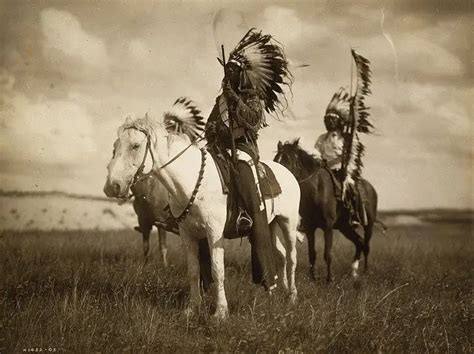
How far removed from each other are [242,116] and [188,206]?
1.17 meters

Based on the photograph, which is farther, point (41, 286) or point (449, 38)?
point (449, 38)

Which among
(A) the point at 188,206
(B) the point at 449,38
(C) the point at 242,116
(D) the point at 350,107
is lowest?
(A) the point at 188,206

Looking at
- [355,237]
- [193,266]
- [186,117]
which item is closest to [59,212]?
[186,117]

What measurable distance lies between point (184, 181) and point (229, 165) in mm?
616

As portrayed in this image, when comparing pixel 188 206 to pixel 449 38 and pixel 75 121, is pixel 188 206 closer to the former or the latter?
pixel 75 121

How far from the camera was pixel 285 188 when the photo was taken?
255 inches

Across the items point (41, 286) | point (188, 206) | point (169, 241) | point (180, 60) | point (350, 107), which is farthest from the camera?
point (169, 241)

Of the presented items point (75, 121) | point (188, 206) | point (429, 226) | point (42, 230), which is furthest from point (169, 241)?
point (429, 226)

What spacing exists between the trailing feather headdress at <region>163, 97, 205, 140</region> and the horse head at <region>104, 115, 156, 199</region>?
3.63 feet

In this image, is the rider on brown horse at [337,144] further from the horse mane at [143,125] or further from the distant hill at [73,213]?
the horse mane at [143,125]

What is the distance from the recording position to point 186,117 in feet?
20.6

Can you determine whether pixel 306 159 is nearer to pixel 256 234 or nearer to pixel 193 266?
pixel 256 234

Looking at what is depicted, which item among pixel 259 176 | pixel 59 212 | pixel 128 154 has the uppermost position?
pixel 128 154

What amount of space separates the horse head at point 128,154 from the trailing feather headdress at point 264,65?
1275mm
